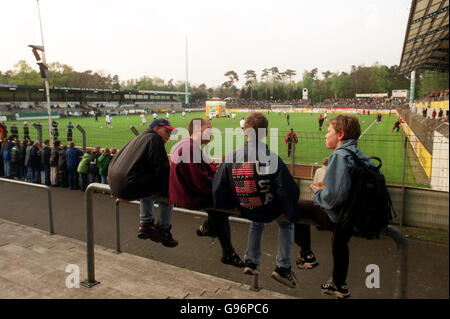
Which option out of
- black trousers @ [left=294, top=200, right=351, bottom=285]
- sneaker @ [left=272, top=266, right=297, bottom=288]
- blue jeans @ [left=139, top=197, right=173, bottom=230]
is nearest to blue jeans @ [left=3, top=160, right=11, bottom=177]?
blue jeans @ [left=139, top=197, right=173, bottom=230]

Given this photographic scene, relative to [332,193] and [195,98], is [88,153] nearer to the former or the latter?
[332,193]

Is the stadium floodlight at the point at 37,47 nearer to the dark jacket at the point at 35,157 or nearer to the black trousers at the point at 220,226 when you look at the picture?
the dark jacket at the point at 35,157

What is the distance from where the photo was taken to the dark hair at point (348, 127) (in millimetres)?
2523

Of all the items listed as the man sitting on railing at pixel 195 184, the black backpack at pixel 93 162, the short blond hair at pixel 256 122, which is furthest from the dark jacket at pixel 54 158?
the short blond hair at pixel 256 122

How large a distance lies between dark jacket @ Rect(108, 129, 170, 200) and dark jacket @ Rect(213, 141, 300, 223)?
833 millimetres

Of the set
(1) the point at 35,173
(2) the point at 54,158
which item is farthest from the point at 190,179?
(1) the point at 35,173

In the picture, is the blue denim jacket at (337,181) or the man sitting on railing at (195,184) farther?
the man sitting on railing at (195,184)

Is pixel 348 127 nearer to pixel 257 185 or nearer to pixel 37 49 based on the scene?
pixel 257 185

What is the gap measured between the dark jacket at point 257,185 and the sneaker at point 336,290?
555mm

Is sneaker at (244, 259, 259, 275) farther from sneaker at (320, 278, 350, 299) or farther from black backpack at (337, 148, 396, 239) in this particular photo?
black backpack at (337, 148, 396, 239)

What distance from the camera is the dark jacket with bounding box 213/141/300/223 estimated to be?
262 cm

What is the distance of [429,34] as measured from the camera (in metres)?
2.94

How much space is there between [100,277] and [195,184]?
2.58 meters
